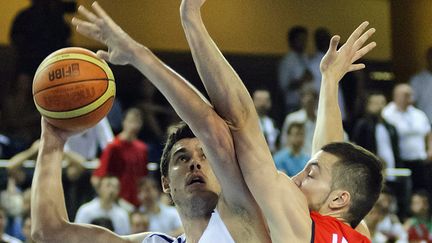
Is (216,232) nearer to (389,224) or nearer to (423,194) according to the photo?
(389,224)

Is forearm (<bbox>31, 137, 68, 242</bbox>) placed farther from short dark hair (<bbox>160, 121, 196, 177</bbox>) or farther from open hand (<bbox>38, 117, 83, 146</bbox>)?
short dark hair (<bbox>160, 121, 196, 177</bbox>)

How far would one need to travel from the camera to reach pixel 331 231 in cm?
374

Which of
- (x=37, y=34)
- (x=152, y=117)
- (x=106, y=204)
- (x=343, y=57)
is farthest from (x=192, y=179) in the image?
(x=37, y=34)

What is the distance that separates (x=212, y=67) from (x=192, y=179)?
0.69m

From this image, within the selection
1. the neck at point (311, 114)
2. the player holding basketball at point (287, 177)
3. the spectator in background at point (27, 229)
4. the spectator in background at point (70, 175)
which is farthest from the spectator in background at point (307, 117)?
the player holding basketball at point (287, 177)

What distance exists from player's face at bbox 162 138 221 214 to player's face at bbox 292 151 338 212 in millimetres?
399

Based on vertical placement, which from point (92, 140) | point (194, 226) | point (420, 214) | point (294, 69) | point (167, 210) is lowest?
point (420, 214)

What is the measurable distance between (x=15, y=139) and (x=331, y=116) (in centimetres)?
588

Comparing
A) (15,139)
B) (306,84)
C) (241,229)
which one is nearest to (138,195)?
(15,139)

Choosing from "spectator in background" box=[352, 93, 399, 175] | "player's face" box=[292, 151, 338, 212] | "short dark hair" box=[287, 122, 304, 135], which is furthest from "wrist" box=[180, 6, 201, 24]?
"spectator in background" box=[352, 93, 399, 175]

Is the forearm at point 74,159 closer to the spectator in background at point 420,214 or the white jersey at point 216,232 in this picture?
the spectator in background at point 420,214

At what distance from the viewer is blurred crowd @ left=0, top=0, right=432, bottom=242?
9.01m

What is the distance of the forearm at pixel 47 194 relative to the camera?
427 centimetres

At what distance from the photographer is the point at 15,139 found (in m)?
9.88
